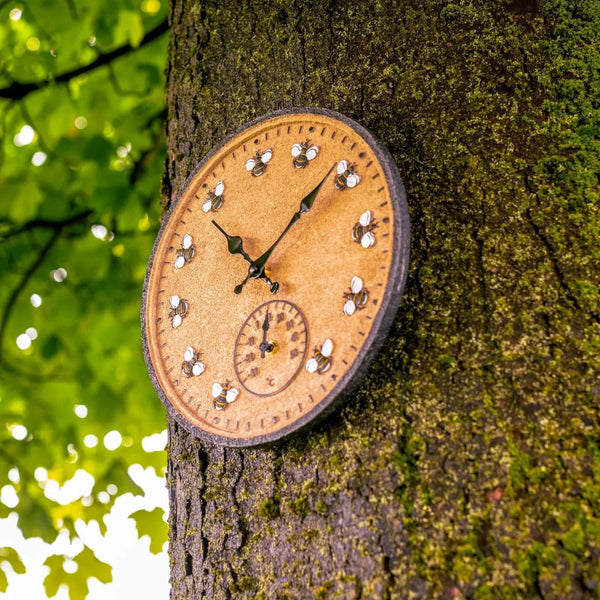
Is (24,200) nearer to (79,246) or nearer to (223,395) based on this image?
(79,246)

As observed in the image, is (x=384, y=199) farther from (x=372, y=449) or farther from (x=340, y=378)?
(x=372, y=449)

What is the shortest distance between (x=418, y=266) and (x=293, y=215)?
28 centimetres

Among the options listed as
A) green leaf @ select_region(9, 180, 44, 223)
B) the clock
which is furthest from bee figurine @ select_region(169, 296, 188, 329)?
green leaf @ select_region(9, 180, 44, 223)

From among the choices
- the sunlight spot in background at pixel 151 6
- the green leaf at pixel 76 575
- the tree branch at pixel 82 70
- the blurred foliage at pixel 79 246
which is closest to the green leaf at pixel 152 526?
the blurred foliage at pixel 79 246

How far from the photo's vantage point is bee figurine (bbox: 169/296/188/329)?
148 cm

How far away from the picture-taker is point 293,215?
53.7 inches

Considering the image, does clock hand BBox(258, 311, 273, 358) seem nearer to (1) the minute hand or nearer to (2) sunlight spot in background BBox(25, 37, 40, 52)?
(1) the minute hand

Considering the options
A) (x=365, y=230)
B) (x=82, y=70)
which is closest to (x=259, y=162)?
(x=365, y=230)

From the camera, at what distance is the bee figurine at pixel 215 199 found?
153 cm

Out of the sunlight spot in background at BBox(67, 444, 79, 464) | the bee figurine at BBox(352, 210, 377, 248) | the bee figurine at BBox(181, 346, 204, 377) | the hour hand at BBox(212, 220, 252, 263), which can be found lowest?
the sunlight spot in background at BBox(67, 444, 79, 464)

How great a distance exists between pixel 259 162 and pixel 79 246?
5.84 feet

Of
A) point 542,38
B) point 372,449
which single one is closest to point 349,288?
point 372,449

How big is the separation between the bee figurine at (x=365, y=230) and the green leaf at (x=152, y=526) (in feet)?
6.09

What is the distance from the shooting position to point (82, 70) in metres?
2.98
